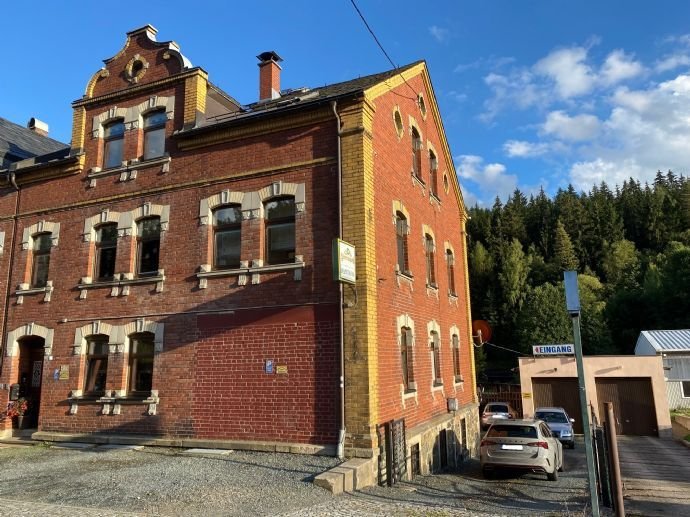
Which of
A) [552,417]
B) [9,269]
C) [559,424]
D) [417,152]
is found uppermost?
[417,152]

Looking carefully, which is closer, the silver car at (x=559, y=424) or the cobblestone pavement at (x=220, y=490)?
the cobblestone pavement at (x=220, y=490)

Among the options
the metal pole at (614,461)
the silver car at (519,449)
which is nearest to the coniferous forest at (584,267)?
the silver car at (519,449)

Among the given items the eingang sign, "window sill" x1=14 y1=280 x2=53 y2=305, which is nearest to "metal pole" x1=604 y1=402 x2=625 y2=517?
"window sill" x1=14 y1=280 x2=53 y2=305

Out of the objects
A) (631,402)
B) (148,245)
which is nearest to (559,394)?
(631,402)

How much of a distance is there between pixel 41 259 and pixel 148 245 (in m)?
4.26

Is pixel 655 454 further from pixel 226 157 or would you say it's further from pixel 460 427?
pixel 226 157

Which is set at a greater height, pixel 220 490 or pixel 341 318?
pixel 341 318

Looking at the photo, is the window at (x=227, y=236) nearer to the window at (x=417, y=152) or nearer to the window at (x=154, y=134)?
the window at (x=154, y=134)

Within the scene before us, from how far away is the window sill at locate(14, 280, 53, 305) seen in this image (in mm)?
15070

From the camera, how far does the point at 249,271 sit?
40.9 feet

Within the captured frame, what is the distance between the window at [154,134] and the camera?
14.8 meters

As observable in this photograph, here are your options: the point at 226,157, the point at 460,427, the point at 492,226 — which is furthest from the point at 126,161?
the point at 492,226

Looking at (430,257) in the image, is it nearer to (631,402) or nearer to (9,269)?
(9,269)

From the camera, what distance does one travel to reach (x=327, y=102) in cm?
1221
